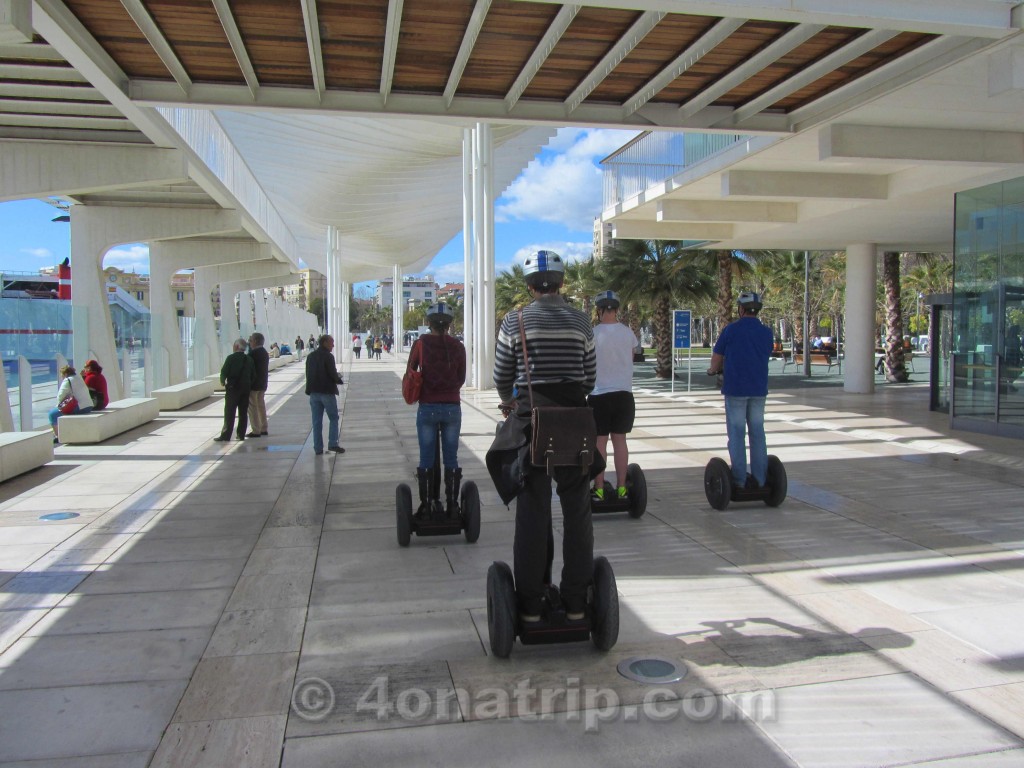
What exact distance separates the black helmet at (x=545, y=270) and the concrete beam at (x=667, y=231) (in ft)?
48.8

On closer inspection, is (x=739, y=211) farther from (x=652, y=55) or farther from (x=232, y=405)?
(x=232, y=405)

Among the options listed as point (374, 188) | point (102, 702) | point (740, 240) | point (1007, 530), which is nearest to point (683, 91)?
point (1007, 530)

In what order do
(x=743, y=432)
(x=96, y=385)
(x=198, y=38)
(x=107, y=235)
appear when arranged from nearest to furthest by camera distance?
(x=743, y=432) < (x=198, y=38) < (x=96, y=385) < (x=107, y=235)

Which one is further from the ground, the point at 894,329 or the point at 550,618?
the point at 894,329

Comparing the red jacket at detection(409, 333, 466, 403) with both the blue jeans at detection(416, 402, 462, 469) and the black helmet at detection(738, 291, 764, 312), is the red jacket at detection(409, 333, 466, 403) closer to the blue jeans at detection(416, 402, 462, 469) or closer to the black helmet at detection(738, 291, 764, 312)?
the blue jeans at detection(416, 402, 462, 469)

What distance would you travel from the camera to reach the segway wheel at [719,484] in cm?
725

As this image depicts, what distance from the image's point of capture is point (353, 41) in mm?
7770

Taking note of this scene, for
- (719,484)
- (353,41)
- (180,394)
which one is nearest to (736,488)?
(719,484)

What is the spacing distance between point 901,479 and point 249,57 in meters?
8.13

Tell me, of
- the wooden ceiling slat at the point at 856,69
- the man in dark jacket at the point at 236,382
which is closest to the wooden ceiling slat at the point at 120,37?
the man in dark jacket at the point at 236,382

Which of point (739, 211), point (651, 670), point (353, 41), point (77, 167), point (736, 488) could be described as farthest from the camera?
point (739, 211)

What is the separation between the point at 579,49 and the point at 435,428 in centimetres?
425

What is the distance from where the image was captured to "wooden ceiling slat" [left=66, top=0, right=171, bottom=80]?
7.07 m

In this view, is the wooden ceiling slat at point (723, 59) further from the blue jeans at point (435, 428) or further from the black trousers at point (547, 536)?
the black trousers at point (547, 536)
